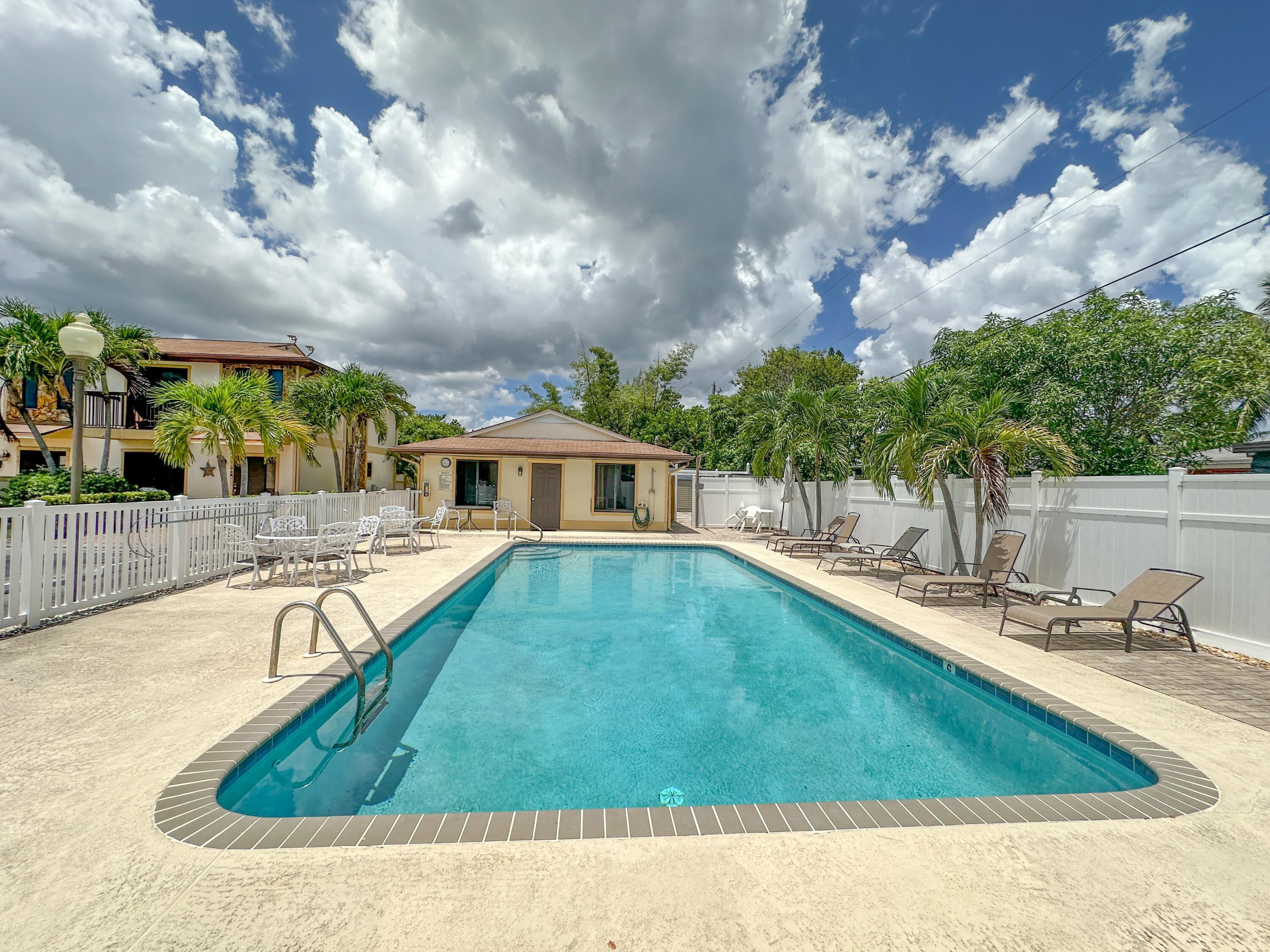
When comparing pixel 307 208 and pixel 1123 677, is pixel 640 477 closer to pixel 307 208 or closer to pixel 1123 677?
pixel 307 208

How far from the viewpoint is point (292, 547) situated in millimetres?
8195

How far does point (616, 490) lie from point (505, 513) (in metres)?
3.69

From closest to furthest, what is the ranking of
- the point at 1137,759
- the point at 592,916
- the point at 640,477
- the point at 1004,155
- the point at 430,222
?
the point at 592,916
the point at 1137,759
the point at 1004,155
the point at 430,222
the point at 640,477

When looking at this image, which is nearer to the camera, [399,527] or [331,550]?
[331,550]

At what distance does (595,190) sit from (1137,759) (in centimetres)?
1654

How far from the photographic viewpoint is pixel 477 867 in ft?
7.16

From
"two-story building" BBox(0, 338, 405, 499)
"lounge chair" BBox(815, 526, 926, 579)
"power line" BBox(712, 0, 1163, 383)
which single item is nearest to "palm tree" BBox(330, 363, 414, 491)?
"two-story building" BBox(0, 338, 405, 499)

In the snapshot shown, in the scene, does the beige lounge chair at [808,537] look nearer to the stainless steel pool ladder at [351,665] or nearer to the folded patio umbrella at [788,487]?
Answer: the folded patio umbrella at [788,487]

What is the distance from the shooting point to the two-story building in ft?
Answer: 60.4

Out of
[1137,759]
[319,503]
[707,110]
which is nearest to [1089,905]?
[1137,759]

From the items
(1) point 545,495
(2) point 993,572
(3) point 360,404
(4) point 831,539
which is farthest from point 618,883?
(3) point 360,404

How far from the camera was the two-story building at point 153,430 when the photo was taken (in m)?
18.4

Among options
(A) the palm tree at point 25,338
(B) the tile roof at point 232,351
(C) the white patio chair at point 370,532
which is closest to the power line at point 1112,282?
(C) the white patio chair at point 370,532

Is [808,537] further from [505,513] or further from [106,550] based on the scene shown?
[106,550]
